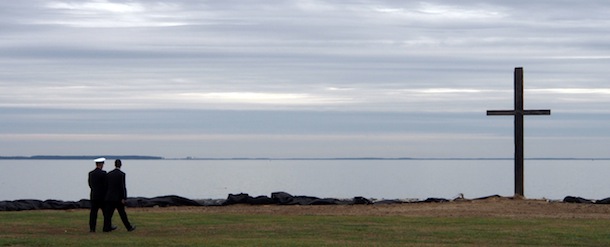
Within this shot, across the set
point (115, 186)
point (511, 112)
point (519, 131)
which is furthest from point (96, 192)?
point (519, 131)

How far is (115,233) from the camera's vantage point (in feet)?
88.4

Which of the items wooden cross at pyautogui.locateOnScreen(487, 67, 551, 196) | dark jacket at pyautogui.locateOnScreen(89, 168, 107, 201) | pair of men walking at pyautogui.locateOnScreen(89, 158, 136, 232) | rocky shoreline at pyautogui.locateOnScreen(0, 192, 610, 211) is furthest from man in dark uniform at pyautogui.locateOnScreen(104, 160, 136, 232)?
wooden cross at pyautogui.locateOnScreen(487, 67, 551, 196)

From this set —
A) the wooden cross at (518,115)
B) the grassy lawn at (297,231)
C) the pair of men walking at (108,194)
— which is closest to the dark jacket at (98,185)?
the pair of men walking at (108,194)

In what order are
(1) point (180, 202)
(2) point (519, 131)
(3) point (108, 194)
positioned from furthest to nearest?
(2) point (519, 131), (1) point (180, 202), (3) point (108, 194)

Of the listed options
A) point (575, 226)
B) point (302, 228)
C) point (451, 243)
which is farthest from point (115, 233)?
point (575, 226)

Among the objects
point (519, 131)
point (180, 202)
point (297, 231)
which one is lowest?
point (297, 231)

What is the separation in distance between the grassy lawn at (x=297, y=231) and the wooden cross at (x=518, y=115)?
7.36 m

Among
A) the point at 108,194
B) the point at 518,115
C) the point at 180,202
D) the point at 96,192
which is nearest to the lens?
the point at 108,194

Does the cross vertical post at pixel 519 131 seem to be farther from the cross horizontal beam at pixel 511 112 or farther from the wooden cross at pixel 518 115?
the cross horizontal beam at pixel 511 112

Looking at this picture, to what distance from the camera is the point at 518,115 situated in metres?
38.0

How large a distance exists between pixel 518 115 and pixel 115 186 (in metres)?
15.2

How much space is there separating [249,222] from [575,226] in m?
7.73

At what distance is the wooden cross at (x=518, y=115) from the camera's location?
37.7 metres

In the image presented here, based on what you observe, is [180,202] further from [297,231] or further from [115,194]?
[297,231]
